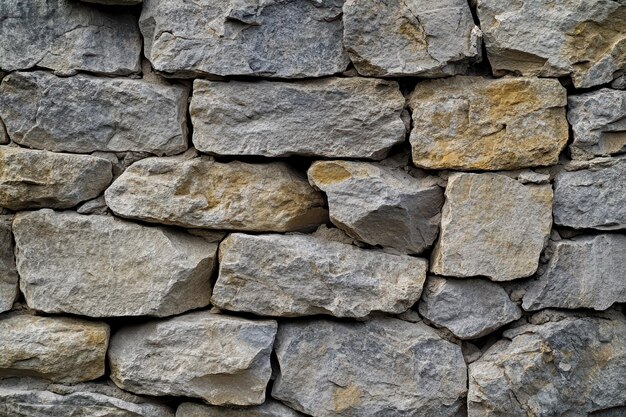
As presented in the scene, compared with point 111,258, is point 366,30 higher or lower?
higher

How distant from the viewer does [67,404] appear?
1900 millimetres

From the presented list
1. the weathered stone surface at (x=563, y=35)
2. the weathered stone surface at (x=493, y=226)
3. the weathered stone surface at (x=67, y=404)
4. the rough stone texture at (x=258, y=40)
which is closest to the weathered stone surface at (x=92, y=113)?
the rough stone texture at (x=258, y=40)

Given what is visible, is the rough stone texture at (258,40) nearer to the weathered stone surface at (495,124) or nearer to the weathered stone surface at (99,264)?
the weathered stone surface at (495,124)

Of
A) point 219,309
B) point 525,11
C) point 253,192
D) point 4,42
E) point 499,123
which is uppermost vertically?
point 525,11

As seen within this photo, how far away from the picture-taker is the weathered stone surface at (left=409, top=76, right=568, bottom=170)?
179cm

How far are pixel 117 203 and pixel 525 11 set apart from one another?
1.27 metres

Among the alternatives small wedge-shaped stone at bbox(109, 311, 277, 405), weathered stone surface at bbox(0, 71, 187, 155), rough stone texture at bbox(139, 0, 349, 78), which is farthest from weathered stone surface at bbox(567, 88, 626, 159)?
weathered stone surface at bbox(0, 71, 187, 155)

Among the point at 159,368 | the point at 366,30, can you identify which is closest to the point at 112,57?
the point at 366,30

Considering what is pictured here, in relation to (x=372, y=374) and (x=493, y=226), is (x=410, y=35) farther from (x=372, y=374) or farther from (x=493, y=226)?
(x=372, y=374)

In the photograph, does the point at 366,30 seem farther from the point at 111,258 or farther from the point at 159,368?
the point at 159,368

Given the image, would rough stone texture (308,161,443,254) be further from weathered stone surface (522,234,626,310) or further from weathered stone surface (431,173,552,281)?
weathered stone surface (522,234,626,310)

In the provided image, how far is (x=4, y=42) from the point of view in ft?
6.10

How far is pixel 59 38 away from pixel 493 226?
1363mm

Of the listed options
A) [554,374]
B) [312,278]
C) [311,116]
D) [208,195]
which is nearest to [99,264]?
[208,195]
